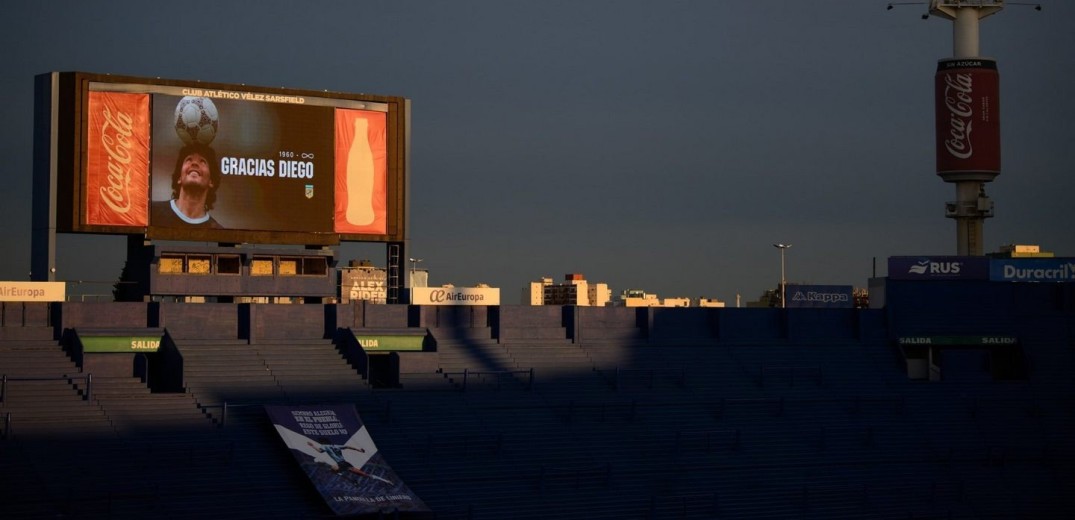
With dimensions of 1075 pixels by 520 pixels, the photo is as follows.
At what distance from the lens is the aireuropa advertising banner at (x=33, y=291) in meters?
45.4

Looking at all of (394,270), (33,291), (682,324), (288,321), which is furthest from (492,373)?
(33,291)

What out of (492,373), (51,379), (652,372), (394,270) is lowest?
(652,372)

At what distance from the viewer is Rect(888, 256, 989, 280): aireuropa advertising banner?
60062mm

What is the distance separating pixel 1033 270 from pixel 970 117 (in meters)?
10.4

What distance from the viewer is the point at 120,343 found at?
4578cm

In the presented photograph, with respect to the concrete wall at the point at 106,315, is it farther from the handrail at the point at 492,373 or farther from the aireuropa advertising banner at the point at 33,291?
the handrail at the point at 492,373

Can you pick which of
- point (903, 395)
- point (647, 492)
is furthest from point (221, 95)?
point (903, 395)

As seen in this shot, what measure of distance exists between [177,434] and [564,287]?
5283 centimetres

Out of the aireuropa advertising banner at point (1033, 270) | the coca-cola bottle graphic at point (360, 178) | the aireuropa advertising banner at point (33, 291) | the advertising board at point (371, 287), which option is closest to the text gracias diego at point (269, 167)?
the coca-cola bottle graphic at point (360, 178)

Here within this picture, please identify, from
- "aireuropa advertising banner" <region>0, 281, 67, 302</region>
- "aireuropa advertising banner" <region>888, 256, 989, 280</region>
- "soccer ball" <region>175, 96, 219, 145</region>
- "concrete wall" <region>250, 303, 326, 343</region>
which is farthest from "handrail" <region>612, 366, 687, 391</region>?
"aireuropa advertising banner" <region>0, 281, 67, 302</region>

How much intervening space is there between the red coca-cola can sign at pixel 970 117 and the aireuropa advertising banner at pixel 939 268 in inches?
354

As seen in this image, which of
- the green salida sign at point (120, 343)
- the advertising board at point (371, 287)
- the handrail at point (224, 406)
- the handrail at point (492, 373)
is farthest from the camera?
the advertising board at point (371, 287)

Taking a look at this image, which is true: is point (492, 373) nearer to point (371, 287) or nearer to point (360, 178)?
point (371, 287)

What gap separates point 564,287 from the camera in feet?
304
